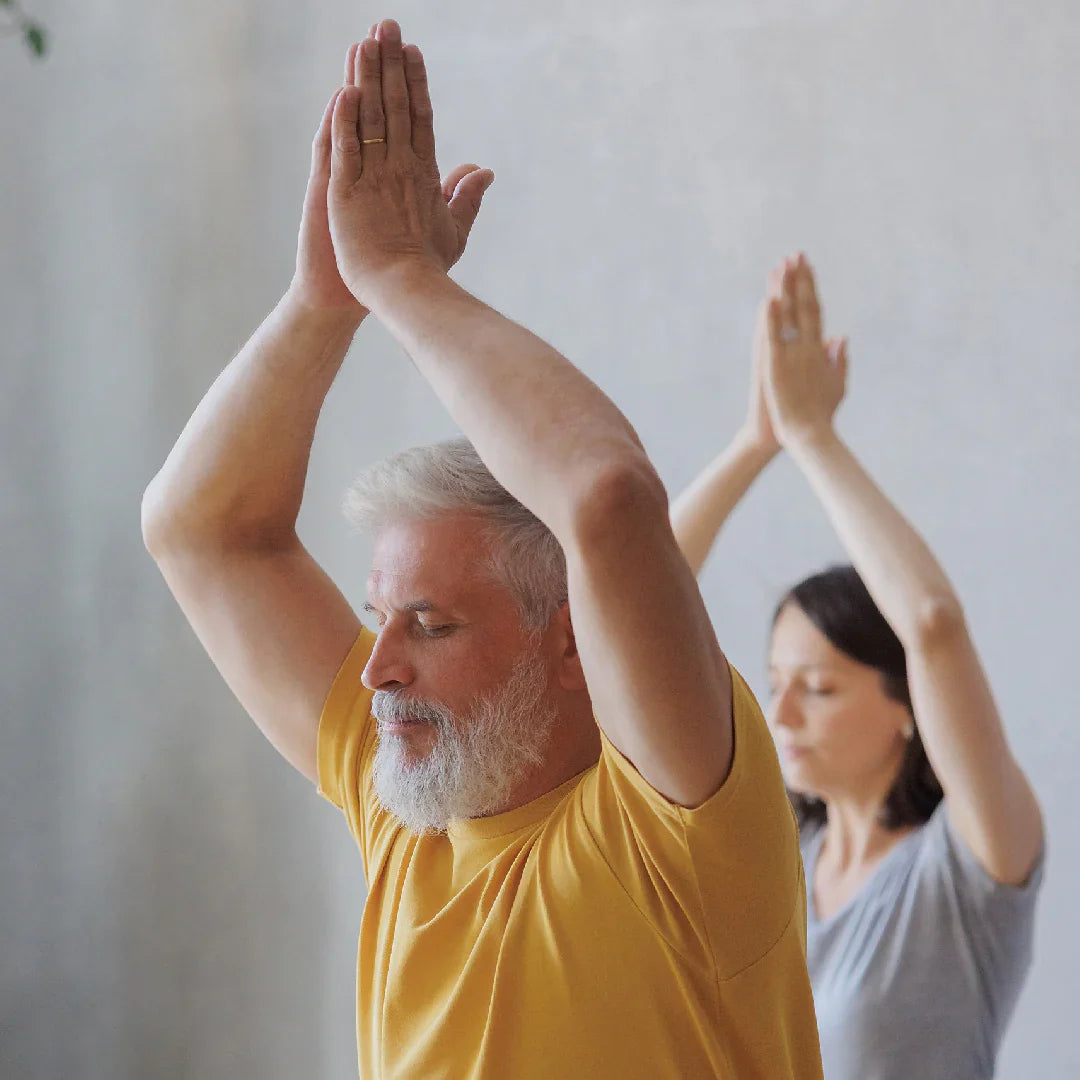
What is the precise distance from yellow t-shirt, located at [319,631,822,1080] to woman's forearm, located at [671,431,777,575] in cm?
101

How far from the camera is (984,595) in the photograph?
2.37m

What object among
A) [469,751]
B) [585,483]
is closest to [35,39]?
[469,751]

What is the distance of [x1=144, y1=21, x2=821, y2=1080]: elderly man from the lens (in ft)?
3.07

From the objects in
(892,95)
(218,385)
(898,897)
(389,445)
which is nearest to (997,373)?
(892,95)

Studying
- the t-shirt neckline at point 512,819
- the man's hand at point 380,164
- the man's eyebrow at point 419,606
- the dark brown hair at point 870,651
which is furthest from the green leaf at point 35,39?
the t-shirt neckline at point 512,819

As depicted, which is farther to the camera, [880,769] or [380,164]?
[880,769]

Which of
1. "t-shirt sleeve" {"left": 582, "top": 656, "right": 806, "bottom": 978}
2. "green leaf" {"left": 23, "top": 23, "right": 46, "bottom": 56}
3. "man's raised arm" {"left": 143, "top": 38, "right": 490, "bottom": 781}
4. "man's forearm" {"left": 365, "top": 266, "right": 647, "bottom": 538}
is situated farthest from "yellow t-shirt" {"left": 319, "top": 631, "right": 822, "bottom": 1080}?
"green leaf" {"left": 23, "top": 23, "right": 46, "bottom": 56}

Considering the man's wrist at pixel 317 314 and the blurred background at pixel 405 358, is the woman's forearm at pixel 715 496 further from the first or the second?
the man's wrist at pixel 317 314

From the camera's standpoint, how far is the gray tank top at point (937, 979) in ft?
6.03

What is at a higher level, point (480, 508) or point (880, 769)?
point (480, 508)

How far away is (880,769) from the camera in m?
2.09

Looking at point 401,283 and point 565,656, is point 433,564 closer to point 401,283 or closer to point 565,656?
point 565,656

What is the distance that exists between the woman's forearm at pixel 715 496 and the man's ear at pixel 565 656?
90 centimetres

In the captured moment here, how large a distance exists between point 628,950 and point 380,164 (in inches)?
25.3
